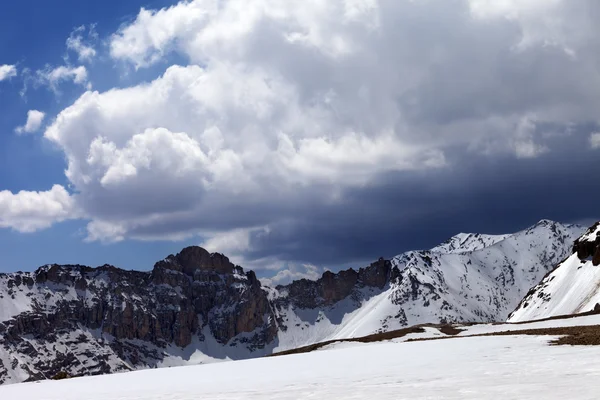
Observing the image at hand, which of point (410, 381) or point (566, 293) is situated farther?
point (566, 293)

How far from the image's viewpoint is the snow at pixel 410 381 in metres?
17.7

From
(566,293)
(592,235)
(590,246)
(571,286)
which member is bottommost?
(566,293)

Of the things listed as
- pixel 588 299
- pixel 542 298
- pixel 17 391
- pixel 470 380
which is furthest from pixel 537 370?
pixel 542 298

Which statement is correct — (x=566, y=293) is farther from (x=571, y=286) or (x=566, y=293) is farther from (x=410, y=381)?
(x=410, y=381)

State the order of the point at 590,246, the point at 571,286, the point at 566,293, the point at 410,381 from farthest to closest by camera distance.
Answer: the point at 590,246
the point at 571,286
the point at 566,293
the point at 410,381

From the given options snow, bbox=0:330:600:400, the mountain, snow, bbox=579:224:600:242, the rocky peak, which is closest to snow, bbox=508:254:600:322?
the mountain

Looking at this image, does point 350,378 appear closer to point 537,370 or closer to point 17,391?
point 537,370

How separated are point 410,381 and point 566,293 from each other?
130 metres

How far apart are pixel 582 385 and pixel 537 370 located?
4833 millimetres

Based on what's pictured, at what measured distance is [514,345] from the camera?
35375 millimetres

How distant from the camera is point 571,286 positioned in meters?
141

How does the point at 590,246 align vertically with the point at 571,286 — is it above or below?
above

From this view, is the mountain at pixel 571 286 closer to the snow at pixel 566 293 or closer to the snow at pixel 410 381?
the snow at pixel 566 293

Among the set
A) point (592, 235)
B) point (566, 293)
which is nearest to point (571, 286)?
point (566, 293)
